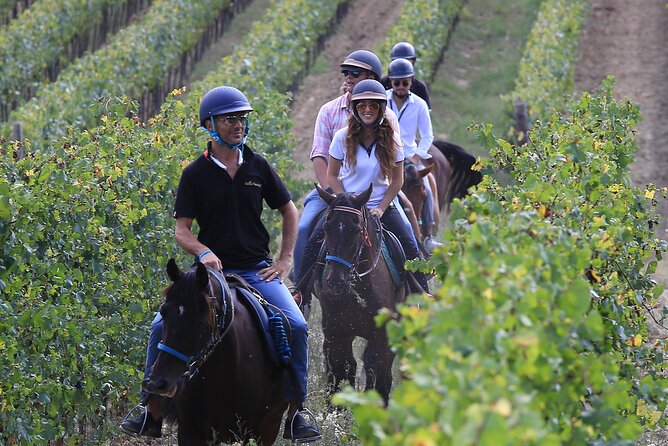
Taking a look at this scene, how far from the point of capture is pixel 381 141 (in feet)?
29.7

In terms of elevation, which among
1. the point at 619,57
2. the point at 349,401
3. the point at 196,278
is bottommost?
the point at 619,57

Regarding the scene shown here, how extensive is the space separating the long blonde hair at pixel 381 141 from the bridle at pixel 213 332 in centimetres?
293

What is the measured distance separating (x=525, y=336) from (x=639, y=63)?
24.6 meters

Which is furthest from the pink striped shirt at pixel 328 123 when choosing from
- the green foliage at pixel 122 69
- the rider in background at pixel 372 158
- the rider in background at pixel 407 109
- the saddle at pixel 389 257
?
the green foliage at pixel 122 69

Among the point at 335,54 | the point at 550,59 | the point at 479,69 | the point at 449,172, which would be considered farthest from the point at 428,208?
the point at 335,54

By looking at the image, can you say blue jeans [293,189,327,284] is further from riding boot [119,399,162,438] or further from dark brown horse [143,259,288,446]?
riding boot [119,399,162,438]

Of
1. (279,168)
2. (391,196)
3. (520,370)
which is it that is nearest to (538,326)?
(520,370)

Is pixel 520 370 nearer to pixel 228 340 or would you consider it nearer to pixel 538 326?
pixel 538 326

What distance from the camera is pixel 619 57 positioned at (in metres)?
27.4

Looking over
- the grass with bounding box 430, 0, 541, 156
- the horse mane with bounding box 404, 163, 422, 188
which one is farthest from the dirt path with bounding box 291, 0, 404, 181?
the horse mane with bounding box 404, 163, 422, 188

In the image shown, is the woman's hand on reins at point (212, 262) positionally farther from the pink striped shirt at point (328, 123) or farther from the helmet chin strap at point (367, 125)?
the pink striped shirt at point (328, 123)

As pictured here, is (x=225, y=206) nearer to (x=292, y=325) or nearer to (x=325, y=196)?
(x=292, y=325)

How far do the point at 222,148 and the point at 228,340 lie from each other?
47.6 inches

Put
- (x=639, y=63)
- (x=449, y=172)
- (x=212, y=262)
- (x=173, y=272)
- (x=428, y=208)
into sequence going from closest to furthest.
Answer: (x=173, y=272)
(x=212, y=262)
(x=428, y=208)
(x=449, y=172)
(x=639, y=63)
